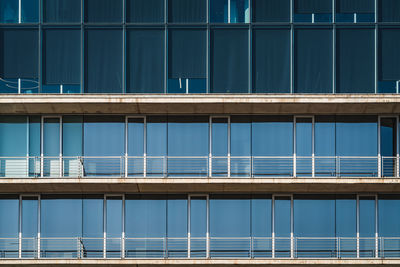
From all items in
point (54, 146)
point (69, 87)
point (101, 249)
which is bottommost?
point (101, 249)

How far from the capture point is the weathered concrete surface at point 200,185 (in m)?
31.1

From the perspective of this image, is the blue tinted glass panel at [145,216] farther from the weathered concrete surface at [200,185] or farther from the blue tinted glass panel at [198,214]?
the blue tinted glass panel at [198,214]

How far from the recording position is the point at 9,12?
103ft

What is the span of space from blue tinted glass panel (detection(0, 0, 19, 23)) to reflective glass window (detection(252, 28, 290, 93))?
868cm

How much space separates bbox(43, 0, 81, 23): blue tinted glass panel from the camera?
31359mm

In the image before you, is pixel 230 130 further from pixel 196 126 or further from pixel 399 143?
pixel 399 143

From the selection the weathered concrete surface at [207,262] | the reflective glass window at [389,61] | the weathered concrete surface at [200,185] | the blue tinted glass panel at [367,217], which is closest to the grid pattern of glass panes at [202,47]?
the reflective glass window at [389,61]

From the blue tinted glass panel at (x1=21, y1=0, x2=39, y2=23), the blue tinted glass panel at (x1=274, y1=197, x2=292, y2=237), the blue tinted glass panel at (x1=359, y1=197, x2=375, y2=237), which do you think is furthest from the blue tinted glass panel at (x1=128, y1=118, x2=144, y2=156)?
the blue tinted glass panel at (x1=359, y1=197, x2=375, y2=237)

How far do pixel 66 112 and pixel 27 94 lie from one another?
5.78 feet

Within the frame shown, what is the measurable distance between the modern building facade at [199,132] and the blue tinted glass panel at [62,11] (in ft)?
0.26

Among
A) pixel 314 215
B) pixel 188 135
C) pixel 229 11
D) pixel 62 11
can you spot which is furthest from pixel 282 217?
pixel 62 11

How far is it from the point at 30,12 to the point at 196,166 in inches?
324

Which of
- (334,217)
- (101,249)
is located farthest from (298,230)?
(101,249)

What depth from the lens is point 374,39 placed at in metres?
31.3
